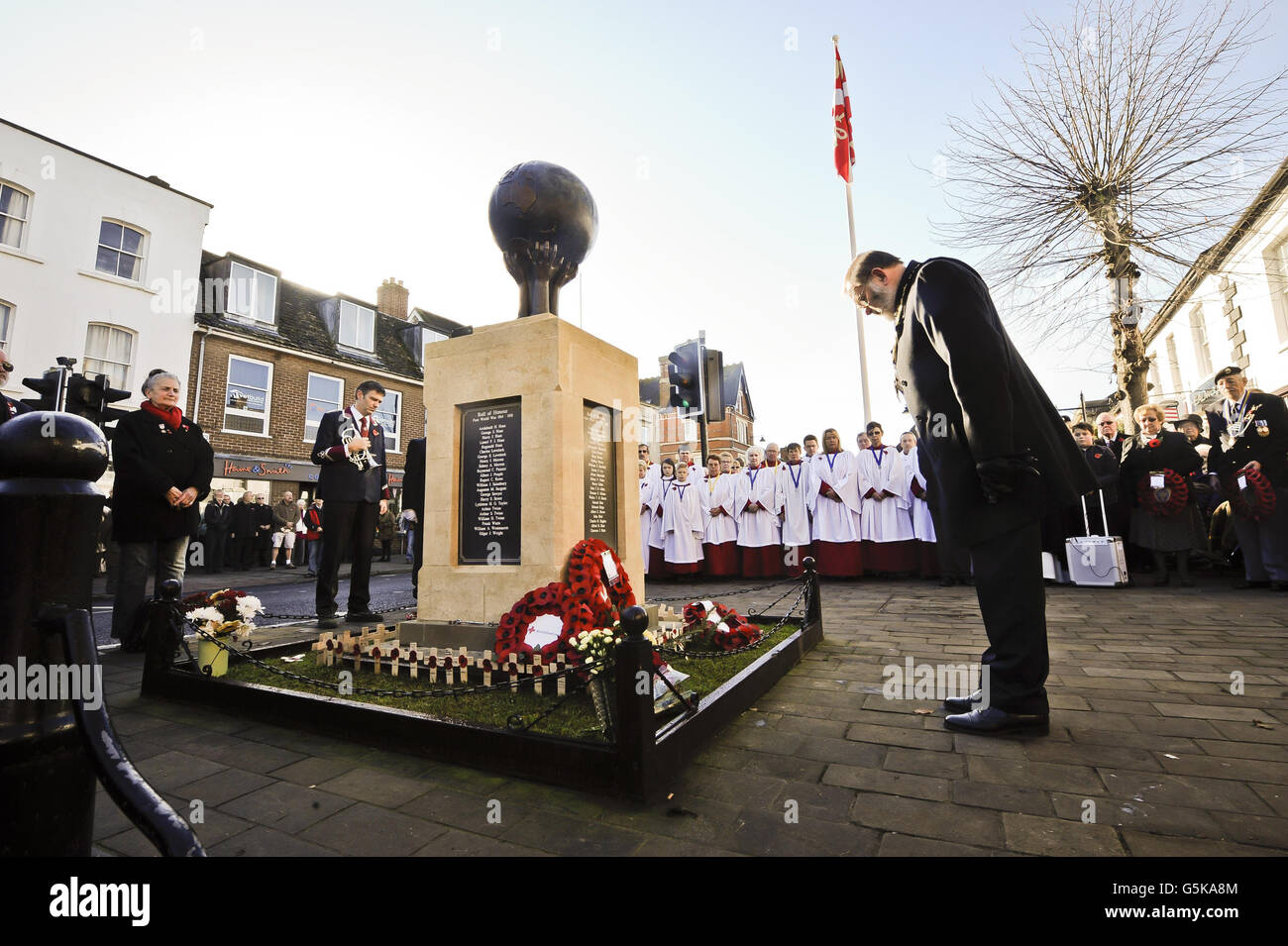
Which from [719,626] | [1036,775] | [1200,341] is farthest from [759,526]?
[1200,341]

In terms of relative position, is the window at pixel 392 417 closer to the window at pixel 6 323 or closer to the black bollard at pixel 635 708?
the window at pixel 6 323

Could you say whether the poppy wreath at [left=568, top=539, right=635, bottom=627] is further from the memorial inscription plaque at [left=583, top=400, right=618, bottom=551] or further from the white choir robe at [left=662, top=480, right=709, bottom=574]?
the white choir robe at [left=662, top=480, right=709, bottom=574]

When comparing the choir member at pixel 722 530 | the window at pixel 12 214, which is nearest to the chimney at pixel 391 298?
the window at pixel 12 214

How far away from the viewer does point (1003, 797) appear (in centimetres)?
217

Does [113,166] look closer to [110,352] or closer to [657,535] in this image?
[110,352]

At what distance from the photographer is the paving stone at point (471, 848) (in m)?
1.87

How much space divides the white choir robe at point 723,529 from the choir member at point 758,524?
0.14 meters

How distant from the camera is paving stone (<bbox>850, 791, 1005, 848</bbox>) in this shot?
6.25 feet

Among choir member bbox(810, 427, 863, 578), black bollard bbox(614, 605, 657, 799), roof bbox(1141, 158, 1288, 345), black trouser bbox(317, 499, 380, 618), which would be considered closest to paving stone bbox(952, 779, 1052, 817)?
black bollard bbox(614, 605, 657, 799)

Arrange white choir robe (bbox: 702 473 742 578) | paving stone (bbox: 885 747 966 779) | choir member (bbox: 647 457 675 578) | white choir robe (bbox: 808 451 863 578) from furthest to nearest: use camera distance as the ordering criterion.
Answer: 1. choir member (bbox: 647 457 675 578)
2. white choir robe (bbox: 702 473 742 578)
3. white choir robe (bbox: 808 451 863 578)
4. paving stone (bbox: 885 747 966 779)

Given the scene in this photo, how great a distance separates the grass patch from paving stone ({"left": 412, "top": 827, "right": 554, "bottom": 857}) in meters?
0.66

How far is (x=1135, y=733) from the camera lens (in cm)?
276
